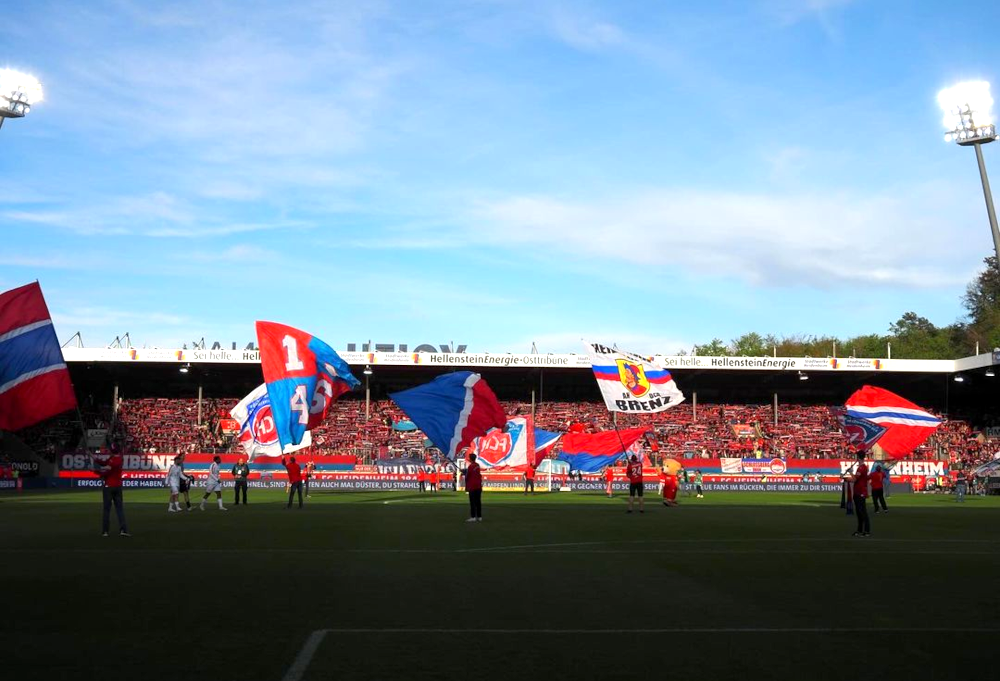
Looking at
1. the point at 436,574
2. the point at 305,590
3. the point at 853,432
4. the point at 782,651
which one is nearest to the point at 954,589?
the point at 782,651

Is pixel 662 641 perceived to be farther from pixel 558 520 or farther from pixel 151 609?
pixel 558 520

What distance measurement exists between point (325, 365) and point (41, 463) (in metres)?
31.3

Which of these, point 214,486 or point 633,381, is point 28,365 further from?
point 633,381

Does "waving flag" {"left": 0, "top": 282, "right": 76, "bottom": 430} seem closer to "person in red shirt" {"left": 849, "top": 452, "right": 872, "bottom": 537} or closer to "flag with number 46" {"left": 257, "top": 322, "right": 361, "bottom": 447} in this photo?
"flag with number 46" {"left": 257, "top": 322, "right": 361, "bottom": 447}

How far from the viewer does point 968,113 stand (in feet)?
98.4

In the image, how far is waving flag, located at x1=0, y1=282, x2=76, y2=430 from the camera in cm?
2602

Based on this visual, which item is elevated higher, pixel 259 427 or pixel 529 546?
pixel 259 427

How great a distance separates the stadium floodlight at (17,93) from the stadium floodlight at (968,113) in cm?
3114

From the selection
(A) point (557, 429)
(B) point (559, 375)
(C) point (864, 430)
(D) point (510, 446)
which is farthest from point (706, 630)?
(B) point (559, 375)

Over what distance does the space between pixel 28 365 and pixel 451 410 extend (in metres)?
15.3

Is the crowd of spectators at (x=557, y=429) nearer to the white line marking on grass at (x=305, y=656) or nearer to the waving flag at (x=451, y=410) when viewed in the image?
the waving flag at (x=451, y=410)

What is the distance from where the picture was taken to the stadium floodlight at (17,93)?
117 feet

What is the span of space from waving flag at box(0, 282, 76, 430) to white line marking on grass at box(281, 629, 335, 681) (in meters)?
18.8

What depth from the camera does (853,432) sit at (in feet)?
129
